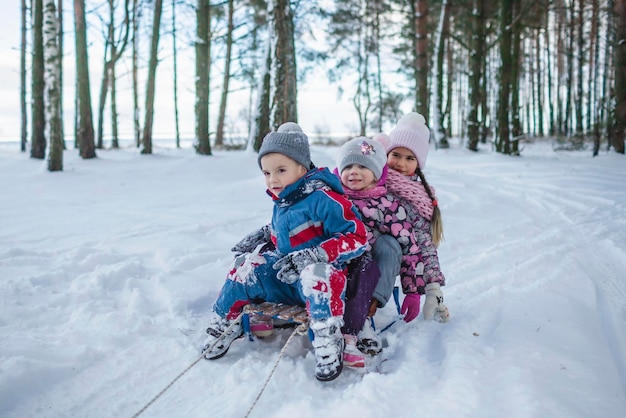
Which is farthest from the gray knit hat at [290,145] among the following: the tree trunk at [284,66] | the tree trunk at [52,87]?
the tree trunk at [52,87]

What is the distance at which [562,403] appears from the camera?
1.63 metres

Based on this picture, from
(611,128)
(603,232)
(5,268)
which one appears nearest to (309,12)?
(611,128)

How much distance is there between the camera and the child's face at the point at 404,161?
2.83 metres

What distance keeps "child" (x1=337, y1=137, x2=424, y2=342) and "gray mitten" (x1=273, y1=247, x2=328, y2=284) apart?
0.48 meters

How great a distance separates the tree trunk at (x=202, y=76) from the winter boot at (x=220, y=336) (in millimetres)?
9692

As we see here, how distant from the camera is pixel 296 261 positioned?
82.0 inches

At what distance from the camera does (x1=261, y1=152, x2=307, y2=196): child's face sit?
2.23 metres

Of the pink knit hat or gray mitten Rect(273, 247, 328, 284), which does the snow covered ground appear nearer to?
gray mitten Rect(273, 247, 328, 284)

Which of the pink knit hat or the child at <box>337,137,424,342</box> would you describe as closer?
the child at <box>337,137,424,342</box>

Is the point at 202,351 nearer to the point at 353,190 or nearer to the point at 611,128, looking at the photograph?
the point at 353,190

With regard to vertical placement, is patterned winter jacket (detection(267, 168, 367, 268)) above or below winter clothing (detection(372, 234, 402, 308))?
above

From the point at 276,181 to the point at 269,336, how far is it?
89cm

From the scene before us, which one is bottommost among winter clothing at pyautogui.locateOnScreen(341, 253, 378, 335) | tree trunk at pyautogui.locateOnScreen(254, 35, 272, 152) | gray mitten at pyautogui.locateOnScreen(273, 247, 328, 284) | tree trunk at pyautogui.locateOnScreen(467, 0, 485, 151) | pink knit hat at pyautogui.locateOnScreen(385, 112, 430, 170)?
winter clothing at pyautogui.locateOnScreen(341, 253, 378, 335)

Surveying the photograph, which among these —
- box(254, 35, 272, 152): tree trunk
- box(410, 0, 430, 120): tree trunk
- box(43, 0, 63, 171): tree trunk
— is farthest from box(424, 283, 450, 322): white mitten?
box(410, 0, 430, 120): tree trunk
